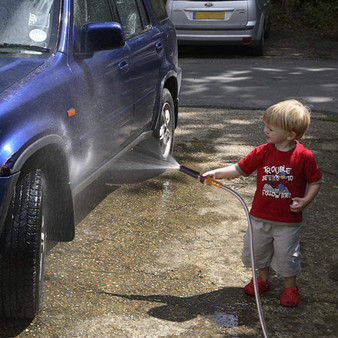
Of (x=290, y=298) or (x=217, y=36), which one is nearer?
(x=290, y=298)

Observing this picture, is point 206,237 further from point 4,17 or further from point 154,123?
point 4,17

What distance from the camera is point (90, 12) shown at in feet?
14.9

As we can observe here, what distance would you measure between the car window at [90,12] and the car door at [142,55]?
264 millimetres

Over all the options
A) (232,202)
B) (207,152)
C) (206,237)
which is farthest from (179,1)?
(206,237)

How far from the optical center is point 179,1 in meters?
12.4

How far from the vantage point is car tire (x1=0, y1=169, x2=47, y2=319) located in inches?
123

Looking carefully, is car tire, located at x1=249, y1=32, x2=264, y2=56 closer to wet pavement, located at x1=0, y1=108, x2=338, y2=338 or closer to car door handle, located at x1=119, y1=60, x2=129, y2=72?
wet pavement, located at x1=0, y1=108, x2=338, y2=338

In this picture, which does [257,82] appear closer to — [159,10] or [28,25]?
[159,10]

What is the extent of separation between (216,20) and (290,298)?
9430mm

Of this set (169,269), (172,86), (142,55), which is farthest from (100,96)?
(172,86)

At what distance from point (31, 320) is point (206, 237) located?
1569 millimetres

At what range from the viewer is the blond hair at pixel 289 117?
3393mm

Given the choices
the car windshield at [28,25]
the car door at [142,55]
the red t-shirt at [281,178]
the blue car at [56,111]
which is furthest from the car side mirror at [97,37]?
the red t-shirt at [281,178]

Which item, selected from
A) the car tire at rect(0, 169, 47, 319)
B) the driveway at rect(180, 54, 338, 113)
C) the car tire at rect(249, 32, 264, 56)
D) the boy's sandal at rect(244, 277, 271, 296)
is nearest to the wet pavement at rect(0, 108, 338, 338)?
the boy's sandal at rect(244, 277, 271, 296)
